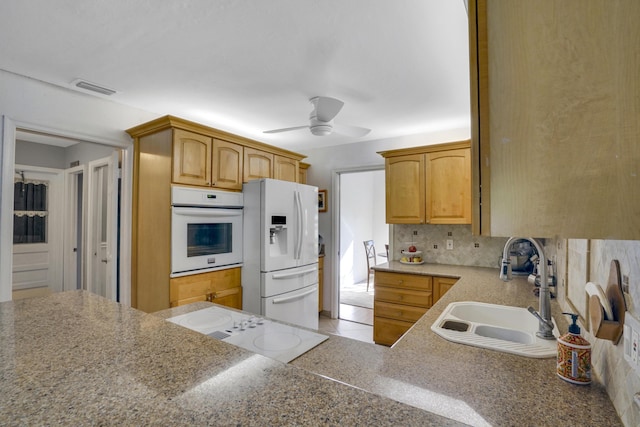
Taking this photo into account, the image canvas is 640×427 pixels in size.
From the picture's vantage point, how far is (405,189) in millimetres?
3441

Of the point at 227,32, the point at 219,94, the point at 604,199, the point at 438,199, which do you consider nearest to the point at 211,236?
the point at 219,94

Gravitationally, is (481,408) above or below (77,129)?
below

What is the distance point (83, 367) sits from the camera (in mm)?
665

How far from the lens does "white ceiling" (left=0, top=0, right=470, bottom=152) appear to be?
1.56m

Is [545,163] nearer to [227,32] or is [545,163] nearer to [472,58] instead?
[472,58]

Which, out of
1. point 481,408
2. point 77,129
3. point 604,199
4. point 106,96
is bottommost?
point 481,408

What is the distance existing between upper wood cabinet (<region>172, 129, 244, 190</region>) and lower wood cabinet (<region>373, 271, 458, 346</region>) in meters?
1.77

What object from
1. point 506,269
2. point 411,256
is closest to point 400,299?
point 411,256

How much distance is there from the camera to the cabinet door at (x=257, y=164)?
10.3ft

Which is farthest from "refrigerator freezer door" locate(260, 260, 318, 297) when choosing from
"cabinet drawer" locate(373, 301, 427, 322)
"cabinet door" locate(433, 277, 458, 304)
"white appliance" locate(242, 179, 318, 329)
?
"cabinet door" locate(433, 277, 458, 304)

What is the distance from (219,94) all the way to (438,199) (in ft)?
7.61

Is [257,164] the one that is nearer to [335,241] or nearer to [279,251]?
[279,251]

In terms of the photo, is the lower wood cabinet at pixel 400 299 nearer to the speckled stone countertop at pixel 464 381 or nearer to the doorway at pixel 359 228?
the speckled stone countertop at pixel 464 381

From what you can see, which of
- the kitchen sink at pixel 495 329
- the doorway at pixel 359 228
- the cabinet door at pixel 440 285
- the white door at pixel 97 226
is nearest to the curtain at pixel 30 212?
the white door at pixel 97 226
